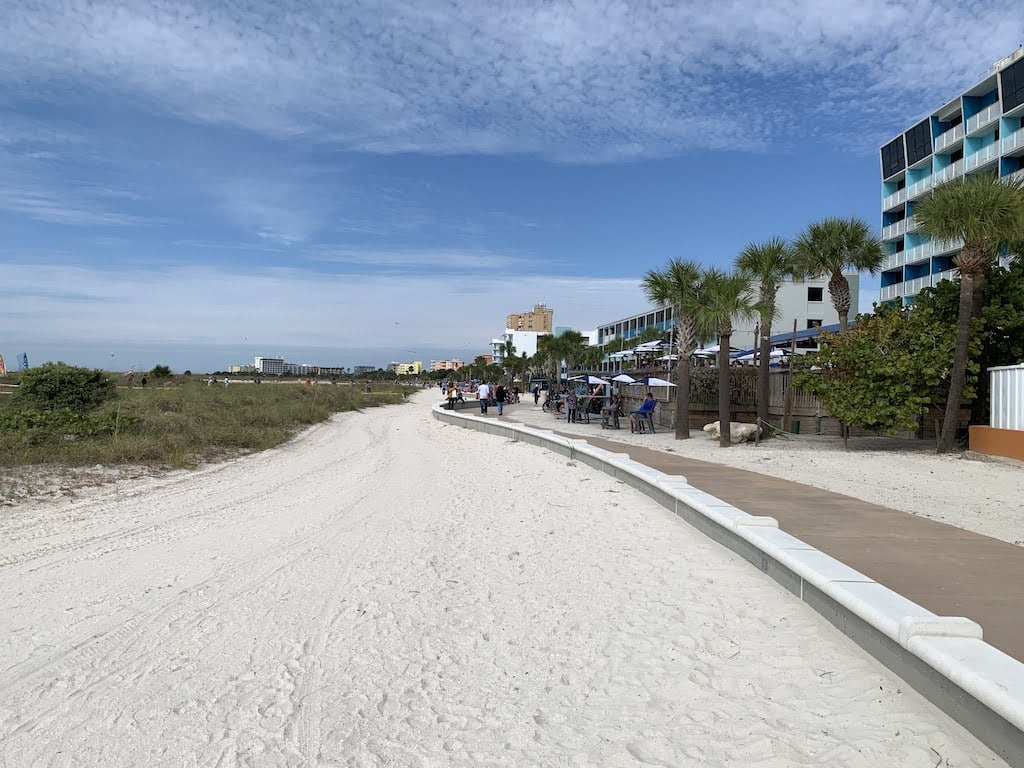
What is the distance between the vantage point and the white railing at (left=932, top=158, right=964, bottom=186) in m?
42.6

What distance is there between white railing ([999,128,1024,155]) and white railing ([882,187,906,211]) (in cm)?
968

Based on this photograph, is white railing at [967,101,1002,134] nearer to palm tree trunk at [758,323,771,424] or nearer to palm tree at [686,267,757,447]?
palm tree trunk at [758,323,771,424]

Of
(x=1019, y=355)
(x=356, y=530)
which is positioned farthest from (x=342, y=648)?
(x=1019, y=355)

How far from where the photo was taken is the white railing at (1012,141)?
37.5m

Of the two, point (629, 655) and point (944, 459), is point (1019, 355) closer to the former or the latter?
point (944, 459)

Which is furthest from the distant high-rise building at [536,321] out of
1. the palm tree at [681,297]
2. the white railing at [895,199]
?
the palm tree at [681,297]

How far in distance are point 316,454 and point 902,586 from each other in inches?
524

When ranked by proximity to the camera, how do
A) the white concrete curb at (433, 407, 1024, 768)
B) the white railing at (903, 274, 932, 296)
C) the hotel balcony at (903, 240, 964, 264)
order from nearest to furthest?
the white concrete curb at (433, 407, 1024, 768)
the hotel balcony at (903, 240, 964, 264)
the white railing at (903, 274, 932, 296)

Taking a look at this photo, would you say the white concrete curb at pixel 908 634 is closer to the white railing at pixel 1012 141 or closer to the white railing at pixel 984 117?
the white railing at pixel 1012 141

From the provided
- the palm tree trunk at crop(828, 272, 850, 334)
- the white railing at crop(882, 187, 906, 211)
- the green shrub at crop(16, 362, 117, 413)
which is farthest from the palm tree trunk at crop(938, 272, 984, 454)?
the white railing at crop(882, 187, 906, 211)

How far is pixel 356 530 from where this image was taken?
296 inches

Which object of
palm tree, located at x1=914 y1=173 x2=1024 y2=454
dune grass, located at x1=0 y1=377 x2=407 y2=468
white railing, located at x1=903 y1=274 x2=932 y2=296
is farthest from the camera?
white railing, located at x1=903 y1=274 x2=932 y2=296

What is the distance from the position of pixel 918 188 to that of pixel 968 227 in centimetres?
4166

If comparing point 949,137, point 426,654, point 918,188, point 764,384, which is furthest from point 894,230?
point 426,654
